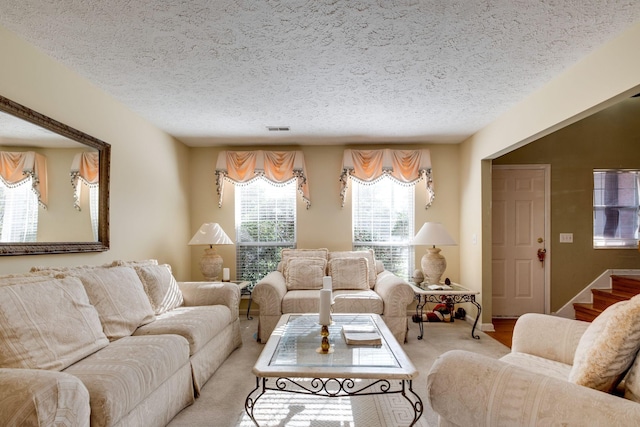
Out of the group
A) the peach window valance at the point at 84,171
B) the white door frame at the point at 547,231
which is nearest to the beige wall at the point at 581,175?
the white door frame at the point at 547,231

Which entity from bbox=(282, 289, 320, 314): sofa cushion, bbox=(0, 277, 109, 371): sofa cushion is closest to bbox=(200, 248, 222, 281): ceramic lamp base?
bbox=(282, 289, 320, 314): sofa cushion

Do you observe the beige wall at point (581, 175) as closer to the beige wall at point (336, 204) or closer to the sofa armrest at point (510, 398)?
the beige wall at point (336, 204)

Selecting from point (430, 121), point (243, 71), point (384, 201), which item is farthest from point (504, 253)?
point (243, 71)

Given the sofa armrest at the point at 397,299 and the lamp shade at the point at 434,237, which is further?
the lamp shade at the point at 434,237

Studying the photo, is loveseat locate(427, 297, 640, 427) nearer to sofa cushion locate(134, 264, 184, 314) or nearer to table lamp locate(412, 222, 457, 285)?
sofa cushion locate(134, 264, 184, 314)

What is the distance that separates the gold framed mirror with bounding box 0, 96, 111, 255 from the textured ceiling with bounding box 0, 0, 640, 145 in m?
0.51

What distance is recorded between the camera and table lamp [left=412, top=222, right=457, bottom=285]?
429cm

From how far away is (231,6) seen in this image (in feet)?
6.61

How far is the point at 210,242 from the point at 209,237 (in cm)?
7

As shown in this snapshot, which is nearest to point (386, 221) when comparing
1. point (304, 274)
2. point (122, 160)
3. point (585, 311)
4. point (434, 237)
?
point (434, 237)

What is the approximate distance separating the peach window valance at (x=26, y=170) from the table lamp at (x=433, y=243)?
3.61 m

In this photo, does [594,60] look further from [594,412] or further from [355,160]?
[355,160]

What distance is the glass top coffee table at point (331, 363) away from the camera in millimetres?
1922

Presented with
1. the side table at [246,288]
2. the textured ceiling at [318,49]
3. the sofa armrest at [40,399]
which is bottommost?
the side table at [246,288]
